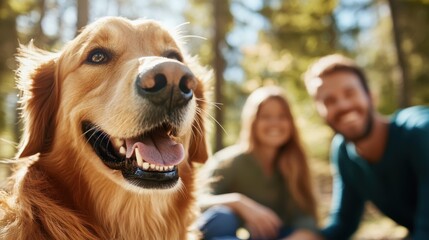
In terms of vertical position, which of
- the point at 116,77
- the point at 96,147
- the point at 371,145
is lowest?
the point at 371,145

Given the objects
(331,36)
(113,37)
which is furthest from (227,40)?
(113,37)

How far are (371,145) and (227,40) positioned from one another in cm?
974

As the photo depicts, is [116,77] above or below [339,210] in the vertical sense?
above

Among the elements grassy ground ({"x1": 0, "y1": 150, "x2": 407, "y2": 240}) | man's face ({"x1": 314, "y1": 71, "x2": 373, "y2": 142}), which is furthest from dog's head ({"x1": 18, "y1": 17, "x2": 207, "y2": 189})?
man's face ({"x1": 314, "y1": 71, "x2": 373, "y2": 142})

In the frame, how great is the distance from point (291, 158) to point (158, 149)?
2648 mm

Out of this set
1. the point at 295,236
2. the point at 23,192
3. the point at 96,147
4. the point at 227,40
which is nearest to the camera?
the point at 23,192

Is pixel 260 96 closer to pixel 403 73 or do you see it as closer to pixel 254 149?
pixel 254 149

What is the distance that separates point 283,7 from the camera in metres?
13.6

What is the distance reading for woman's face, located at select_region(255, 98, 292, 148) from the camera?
4527mm

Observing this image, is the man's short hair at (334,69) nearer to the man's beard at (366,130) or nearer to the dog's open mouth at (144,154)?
the man's beard at (366,130)

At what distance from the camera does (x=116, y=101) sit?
2.19 m

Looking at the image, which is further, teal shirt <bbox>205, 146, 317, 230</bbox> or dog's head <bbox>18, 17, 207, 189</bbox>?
teal shirt <bbox>205, 146, 317, 230</bbox>

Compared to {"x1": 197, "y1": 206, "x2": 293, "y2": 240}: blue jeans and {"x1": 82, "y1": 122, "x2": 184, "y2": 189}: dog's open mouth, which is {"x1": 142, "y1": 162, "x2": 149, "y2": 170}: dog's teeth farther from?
{"x1": 197, "y1": 206, "x2": 293, "y2": 240}: blue jeans

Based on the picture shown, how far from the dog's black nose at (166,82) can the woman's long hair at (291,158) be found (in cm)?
264
